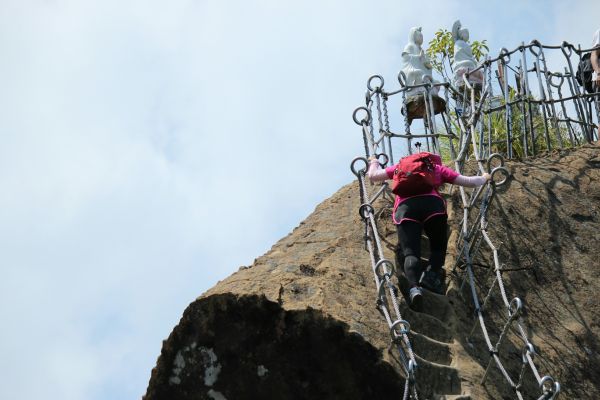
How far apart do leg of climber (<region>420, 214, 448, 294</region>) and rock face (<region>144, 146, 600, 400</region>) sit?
12 cm

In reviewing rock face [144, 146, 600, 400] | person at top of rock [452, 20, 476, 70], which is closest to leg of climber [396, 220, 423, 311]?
rock face [144, 146, 600, 400]

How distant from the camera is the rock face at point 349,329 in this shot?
705cm

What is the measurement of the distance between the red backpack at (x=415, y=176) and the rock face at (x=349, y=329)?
1.77ft

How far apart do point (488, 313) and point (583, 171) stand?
239cm

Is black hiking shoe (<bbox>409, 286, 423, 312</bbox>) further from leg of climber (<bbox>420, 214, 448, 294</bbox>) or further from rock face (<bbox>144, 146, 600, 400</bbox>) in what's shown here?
leg of climber (<bbox>420, 214, 448, 294</bbox>)

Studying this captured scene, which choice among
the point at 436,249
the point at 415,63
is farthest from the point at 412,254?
the point at 415,63

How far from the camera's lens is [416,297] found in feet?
24.6

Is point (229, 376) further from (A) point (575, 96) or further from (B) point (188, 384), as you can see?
(A) point (575, 96)

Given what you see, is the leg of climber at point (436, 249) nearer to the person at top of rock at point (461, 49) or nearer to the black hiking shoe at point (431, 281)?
the black hiking shoe at point (431, 281)

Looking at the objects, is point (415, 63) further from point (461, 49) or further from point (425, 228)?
point (425, 228)

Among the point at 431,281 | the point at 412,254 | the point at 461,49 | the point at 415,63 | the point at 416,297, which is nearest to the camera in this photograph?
the point at 416,297

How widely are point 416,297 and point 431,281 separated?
0.46 m

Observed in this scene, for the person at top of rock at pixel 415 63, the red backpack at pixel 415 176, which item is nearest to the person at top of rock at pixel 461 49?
the person at top of rock at pixel 415 63

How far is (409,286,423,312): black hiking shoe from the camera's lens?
7492 millimetres
